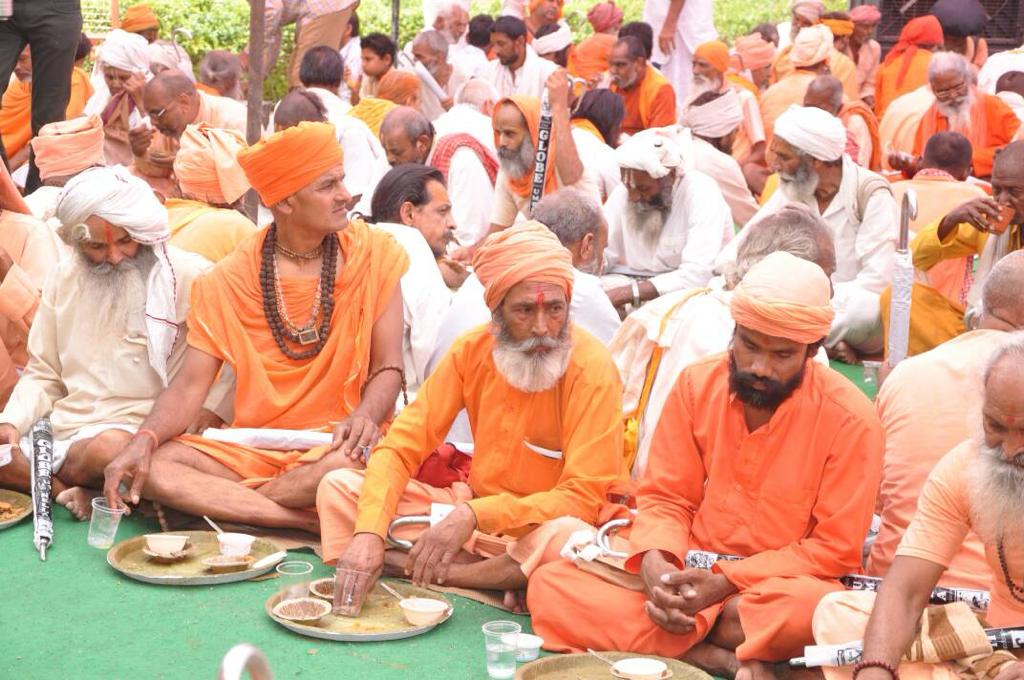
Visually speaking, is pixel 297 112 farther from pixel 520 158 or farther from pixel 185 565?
pixel 185 565

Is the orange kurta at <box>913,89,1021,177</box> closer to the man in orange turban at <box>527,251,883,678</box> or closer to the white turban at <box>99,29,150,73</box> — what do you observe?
the white turban at <box>99,29,150,73</box>

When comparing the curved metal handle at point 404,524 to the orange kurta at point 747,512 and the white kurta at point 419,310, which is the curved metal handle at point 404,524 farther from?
the white kurta at point 419,310

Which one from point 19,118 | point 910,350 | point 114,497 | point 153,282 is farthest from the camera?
point 19,118

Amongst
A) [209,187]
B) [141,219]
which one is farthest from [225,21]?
[141,219]

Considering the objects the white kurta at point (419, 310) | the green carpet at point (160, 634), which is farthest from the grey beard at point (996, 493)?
the white kurta at point (419, 310)

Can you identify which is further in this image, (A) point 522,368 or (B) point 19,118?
(B) point 19,118

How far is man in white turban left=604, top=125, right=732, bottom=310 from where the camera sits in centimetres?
730

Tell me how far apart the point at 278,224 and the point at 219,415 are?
76cm

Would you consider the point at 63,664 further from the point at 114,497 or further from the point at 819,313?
the point at 819,313

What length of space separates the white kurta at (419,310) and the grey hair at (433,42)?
6.65 meters

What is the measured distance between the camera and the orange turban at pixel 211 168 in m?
6.30

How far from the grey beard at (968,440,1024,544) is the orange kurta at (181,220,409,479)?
8.05 ft

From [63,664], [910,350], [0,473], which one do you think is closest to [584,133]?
[910,350]

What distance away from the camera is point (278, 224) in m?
5.23
